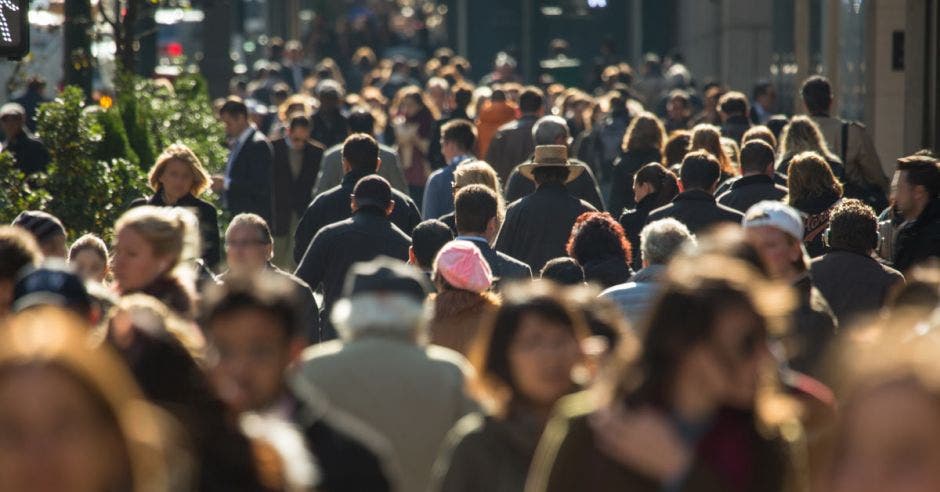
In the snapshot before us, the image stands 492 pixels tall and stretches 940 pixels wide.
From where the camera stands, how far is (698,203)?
12062mm

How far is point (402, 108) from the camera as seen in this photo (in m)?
23.5

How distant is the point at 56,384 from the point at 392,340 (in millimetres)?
2713

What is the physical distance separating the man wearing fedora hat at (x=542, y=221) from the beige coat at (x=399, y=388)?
6234 mm

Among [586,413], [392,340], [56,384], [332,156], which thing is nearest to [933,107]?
[332,156]

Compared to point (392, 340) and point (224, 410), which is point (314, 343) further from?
point (224, 410)

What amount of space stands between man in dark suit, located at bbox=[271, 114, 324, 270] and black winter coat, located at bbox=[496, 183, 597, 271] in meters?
5.85

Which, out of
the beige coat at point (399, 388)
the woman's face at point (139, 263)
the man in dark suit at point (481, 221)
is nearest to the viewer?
the beige coat at point (399, 388)

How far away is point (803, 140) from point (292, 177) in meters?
5.60

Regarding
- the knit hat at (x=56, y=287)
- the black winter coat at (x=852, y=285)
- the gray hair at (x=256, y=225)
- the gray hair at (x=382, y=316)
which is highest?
the knit hat at (x=56, y=287)

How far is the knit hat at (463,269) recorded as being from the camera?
8.55 metres

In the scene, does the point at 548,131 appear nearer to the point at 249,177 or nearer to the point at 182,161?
the point at 249,177

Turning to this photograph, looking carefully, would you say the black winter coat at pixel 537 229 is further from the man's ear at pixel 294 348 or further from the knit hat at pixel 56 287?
the man's ear at pixel 294 348

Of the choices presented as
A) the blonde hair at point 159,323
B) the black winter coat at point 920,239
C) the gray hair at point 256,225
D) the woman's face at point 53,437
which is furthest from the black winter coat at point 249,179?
the woman's face at point 53,437

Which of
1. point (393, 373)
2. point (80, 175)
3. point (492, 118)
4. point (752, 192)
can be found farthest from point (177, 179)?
point (492, 118)
